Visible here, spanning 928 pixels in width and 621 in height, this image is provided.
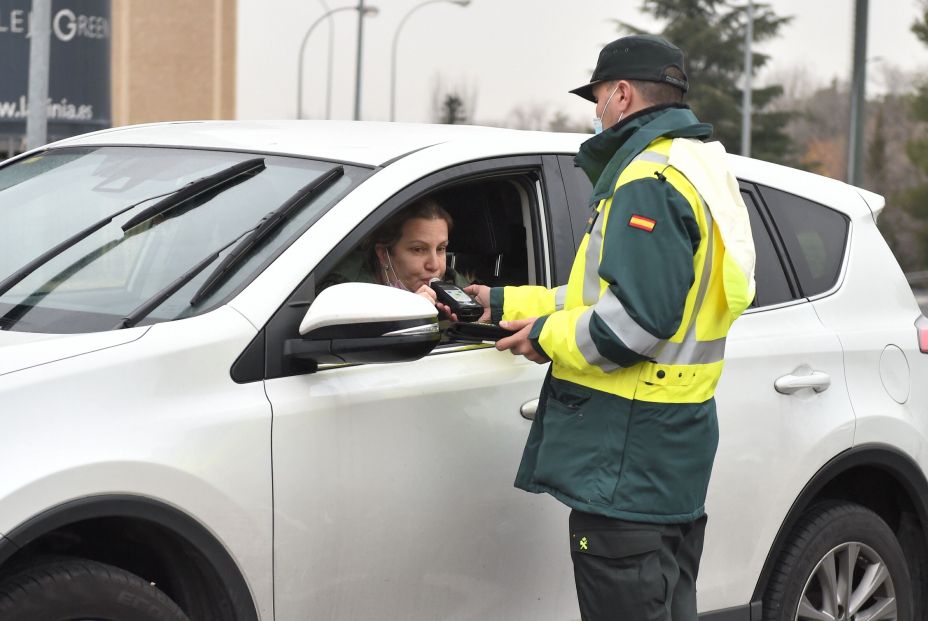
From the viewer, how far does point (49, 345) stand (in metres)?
2.76

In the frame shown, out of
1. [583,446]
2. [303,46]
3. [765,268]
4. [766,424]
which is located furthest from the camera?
[303,46]

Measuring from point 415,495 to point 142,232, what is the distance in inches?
34.4

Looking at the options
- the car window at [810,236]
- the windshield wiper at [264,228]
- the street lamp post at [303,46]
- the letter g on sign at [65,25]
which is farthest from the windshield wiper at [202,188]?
the street lamp post at [303,46]

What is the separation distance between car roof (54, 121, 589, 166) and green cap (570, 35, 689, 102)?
1.42 ft

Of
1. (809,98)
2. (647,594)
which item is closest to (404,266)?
(647,594)

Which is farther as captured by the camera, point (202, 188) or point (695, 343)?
point (202, 188)

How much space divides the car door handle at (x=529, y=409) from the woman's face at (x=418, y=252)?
54cm

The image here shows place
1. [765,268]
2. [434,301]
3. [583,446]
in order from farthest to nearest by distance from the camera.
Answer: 1. [765,268]
2. [434,301]
3. [583,446]

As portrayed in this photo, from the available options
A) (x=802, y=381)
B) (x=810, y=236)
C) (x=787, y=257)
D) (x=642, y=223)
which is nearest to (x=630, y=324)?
(x=642, y=223)

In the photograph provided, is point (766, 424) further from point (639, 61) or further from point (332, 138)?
point (332, 138)

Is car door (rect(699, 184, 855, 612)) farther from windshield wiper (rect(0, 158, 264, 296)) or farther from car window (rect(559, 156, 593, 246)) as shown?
windshield wiper (rect(0, 158, 264, 296))

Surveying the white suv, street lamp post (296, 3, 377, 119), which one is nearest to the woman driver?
the white suv

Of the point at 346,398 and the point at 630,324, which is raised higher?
the point at 630,324

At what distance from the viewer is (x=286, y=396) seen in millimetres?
2982
